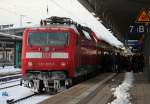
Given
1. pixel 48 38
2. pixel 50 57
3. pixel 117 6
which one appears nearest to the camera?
pixel 50 57

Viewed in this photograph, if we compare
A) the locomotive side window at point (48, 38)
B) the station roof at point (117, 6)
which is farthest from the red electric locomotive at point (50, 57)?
the station roof at point (117, 6)

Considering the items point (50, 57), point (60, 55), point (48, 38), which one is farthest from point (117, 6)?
point (50, 57)

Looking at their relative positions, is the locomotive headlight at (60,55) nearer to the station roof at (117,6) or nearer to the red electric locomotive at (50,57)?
the red electric locomotive at (50,57)

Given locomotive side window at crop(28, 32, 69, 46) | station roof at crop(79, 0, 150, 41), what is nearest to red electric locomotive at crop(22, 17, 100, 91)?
locomotive side window at crop(28, 32, 69, 46)

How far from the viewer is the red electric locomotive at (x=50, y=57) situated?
70.6 feet

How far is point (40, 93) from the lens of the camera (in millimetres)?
22969

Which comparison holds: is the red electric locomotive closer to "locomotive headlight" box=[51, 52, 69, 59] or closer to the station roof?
"locomotive headlight" box=[51, 52, 69, 59]

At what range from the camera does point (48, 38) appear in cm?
2212

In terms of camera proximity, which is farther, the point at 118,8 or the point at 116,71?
the point at 116,71

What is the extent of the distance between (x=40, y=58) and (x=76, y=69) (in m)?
1.86

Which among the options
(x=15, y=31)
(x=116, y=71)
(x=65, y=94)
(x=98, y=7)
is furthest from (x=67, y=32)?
(x=15, y=31)

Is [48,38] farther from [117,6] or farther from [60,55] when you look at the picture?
[117,6]

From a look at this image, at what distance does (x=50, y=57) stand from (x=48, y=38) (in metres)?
1.02

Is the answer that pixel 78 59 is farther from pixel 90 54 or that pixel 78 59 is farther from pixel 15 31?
pixel 15 31
